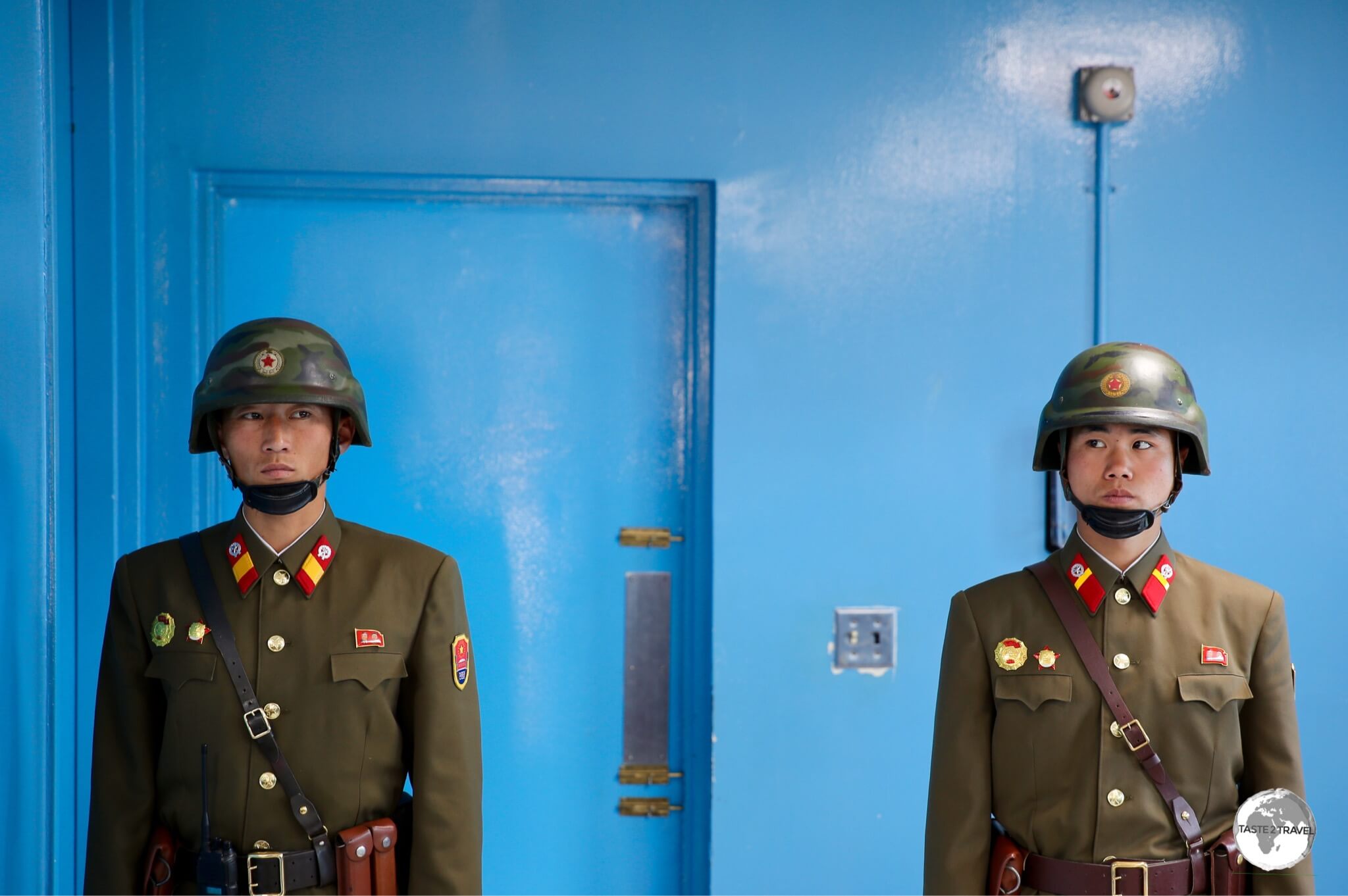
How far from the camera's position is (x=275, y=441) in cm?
211

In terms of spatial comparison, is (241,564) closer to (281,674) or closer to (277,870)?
(281,674)


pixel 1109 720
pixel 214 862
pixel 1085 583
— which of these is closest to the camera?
pixel 214 862

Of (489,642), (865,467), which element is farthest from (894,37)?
(489,642)

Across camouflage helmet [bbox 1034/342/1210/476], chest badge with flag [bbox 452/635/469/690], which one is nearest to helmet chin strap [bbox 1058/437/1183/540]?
camouflage helmet [bbox 1034/342/1210/476]

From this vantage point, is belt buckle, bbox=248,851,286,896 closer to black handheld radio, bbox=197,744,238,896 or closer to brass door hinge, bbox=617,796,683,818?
black handheld radio, bbox=197,744,238,896

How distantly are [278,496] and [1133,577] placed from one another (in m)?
1.59

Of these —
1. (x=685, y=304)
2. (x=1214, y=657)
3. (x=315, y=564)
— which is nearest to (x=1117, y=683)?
(x=1214, y=657)

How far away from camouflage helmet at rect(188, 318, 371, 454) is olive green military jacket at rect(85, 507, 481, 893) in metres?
0.25

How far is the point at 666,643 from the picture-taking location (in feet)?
10.8

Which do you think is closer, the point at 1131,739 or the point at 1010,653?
the point at 1131,739

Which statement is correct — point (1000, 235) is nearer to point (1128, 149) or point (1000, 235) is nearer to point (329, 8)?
point (1128, 149)

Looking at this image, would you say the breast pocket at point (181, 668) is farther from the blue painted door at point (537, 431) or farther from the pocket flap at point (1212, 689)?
the pocket flap at point (1212, 689)

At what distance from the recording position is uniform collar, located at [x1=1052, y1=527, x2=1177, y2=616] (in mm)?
2188

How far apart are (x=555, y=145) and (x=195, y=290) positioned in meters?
1.03
